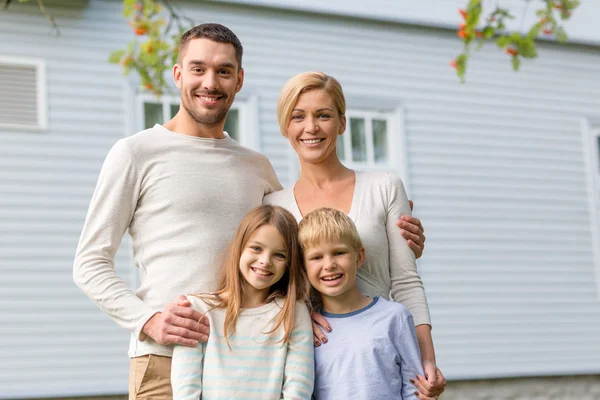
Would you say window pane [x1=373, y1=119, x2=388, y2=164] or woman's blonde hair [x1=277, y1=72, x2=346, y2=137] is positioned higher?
window pane [x1=373, y1=119, x2=388, y2=164]

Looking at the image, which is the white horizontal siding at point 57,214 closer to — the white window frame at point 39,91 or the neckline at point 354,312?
the white window frame at point 39,91

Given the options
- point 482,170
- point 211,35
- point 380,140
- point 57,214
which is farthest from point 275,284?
point 482,170

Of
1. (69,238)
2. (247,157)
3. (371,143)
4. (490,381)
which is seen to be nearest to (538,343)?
(490,381)

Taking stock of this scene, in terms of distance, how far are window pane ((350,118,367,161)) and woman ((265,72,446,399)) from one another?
21.3ft

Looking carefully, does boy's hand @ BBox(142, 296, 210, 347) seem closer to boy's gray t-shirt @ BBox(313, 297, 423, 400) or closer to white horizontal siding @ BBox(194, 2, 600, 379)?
boy's gray t-shirt @ BBox(313, 297, 423, 400)

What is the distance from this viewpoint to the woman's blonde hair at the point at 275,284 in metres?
2.81

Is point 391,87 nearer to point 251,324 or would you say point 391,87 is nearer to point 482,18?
point 482,18

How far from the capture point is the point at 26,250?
7.86m

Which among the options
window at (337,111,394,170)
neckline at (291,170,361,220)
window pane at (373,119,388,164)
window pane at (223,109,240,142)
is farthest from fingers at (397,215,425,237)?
window pane at (373,119,388,164)

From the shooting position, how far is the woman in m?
2.99

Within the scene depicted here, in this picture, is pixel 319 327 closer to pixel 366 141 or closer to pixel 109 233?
pixel 109 233

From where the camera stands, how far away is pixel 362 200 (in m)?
3.04

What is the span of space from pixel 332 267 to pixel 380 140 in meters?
6.99

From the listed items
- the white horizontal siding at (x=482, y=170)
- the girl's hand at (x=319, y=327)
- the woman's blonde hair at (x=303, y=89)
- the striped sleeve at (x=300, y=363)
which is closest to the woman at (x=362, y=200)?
the woman's blonde hair at (x=303, y=89)
